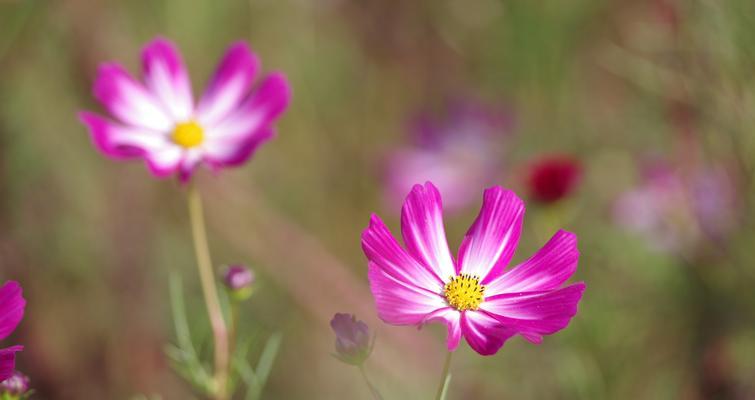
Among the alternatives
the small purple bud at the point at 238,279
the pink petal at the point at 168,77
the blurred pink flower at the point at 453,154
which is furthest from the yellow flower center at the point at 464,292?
the blurred pink flower at the point at 453,154

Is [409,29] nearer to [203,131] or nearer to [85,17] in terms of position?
[85,17]

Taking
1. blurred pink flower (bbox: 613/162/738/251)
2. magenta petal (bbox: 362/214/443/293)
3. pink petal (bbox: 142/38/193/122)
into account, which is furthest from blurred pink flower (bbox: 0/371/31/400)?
blurred pink flower (bbox: 613/162/738/251)

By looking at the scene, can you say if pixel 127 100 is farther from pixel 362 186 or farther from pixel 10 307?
pixel 362 186

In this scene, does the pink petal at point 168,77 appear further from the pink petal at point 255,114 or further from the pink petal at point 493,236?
the pink petal at point 493,236

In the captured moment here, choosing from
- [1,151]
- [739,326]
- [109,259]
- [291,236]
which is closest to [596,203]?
[739,326]

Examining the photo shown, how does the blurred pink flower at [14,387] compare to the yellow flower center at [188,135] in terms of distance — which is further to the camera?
the yellow flower center at [188,135]

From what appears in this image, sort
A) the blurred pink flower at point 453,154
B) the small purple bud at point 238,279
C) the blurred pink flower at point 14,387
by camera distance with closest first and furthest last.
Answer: the blurred pink flower at point 14,387, the small purple bud at point 238,279, the blurred pink flower at point 453,154
